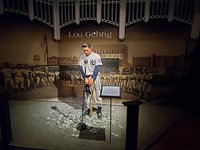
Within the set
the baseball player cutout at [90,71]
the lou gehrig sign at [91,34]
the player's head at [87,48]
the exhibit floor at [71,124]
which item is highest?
the lou gehrig sign at [91,34]

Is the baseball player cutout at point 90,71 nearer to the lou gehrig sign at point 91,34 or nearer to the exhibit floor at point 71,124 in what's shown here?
the exhibit floor at point 71,124

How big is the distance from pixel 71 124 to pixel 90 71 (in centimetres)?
120

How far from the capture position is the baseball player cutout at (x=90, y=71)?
12.9 ft

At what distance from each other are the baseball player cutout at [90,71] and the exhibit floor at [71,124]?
1.41 ft

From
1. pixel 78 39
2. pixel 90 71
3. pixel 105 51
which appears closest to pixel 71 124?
pixel 90 71

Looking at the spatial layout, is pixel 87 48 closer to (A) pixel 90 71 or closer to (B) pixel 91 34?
(A) pixel 90 71

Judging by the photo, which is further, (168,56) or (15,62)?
(15,62)

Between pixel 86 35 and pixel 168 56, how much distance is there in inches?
83.3

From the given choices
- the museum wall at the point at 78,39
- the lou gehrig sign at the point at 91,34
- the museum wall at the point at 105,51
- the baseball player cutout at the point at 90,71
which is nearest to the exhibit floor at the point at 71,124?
the baseball player cutout at the point at 90,71

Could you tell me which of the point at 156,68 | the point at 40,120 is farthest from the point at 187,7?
the point at 40,120

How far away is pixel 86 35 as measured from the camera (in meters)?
4.61

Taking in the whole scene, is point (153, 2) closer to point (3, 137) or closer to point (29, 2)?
point (29, 2)

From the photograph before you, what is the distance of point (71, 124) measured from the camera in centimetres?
355

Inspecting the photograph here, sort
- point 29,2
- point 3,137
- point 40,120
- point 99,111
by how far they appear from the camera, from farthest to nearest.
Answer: point 29,2, point 99,111, point 40,120, point 3,137
